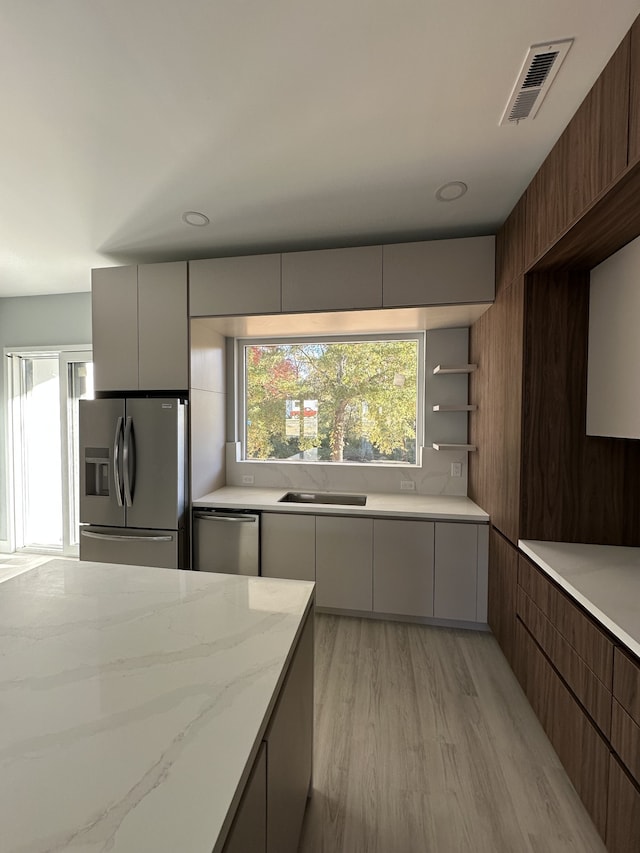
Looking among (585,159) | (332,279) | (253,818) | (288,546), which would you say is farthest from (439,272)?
(253,818)

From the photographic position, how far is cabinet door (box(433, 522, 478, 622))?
2574 mm

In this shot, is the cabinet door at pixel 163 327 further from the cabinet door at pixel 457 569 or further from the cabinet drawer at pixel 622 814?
the cabinet drawer at pixel 622 814

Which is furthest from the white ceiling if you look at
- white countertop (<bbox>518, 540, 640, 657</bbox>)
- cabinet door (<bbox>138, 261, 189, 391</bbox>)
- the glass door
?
white countertop (<bbox>518, 540, 640, 657</bbox>)

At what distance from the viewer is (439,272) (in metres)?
2.51

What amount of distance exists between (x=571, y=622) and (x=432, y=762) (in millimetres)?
846

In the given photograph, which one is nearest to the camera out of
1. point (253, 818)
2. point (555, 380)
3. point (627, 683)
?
point (253, 818)

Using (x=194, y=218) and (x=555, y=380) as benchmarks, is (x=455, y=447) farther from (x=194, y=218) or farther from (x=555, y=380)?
(x=194, y=218)

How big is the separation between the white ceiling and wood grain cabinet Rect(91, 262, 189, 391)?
0.42m

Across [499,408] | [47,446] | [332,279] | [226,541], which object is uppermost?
[332,279]

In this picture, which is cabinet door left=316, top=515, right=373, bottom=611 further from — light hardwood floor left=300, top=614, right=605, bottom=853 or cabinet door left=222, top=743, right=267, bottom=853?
cabinet door left=222, top=743, right=267, bottom=853

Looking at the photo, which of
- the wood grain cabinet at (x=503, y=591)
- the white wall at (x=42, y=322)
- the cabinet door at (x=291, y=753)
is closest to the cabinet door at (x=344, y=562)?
the wood grain cabinet at (x=503, y=591)

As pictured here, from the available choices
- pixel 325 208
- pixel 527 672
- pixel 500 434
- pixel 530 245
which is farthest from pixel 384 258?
pixel 527 672

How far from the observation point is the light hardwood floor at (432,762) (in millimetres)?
1358

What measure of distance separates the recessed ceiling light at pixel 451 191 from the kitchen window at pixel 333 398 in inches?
48.7
